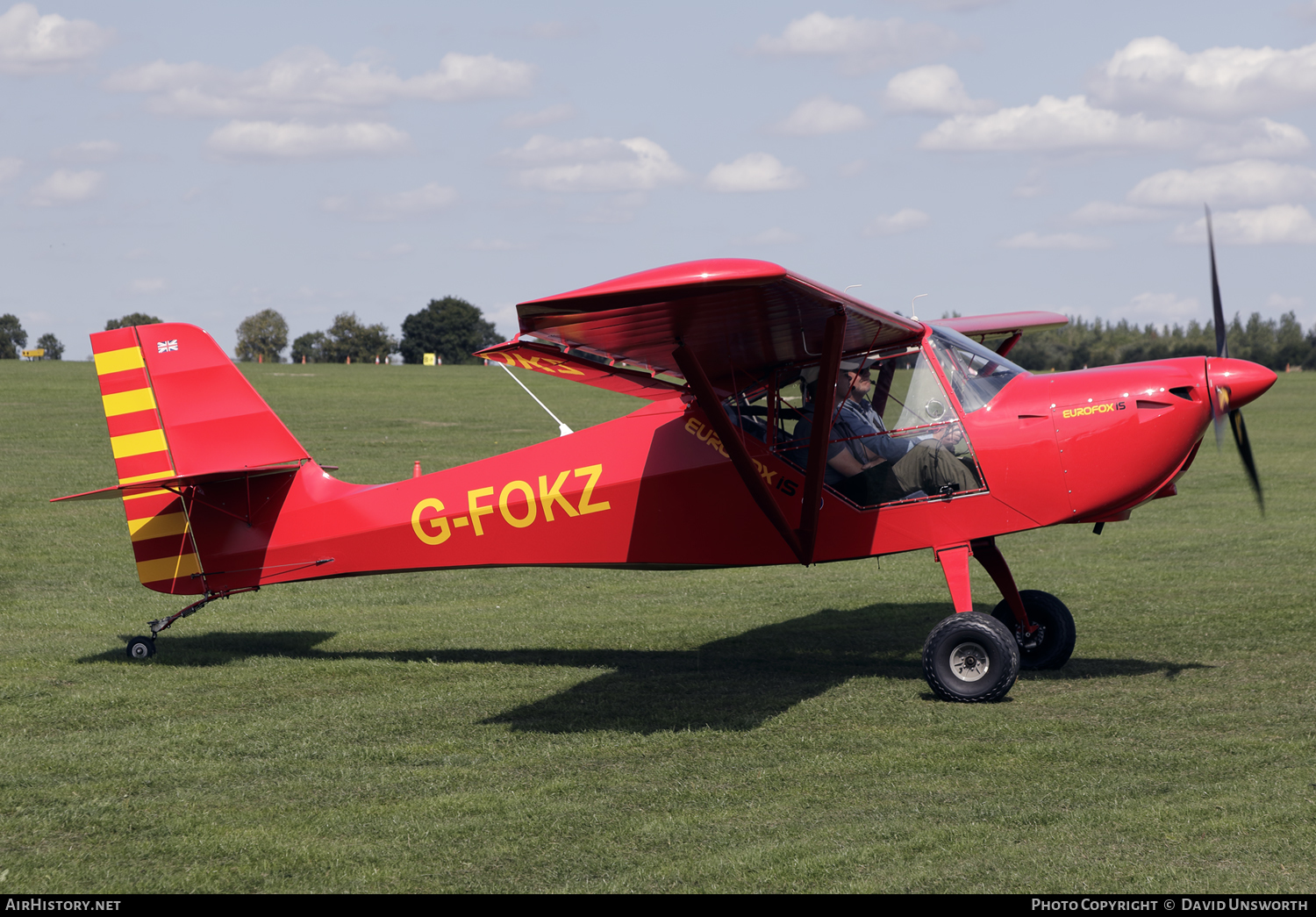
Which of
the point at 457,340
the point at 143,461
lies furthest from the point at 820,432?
the point at 457,340

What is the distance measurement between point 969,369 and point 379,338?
446 ft

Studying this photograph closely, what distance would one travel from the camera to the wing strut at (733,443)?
7.62 meters

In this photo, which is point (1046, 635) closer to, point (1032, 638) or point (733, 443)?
point (1032, 638)

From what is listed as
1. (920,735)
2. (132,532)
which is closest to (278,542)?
(132,532)

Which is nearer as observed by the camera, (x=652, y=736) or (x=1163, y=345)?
(x=652, y=736)

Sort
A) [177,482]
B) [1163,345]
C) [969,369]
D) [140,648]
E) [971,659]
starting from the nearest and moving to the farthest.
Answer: [971,659] → [969,369] → [177,482] → [140,648] → [1163,345]

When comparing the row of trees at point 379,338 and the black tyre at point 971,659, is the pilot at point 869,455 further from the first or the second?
the row of trees at point 379,338

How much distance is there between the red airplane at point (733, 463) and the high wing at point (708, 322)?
0.11ft

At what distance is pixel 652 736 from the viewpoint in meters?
7.67

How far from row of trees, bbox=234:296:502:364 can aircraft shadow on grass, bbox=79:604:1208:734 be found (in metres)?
106

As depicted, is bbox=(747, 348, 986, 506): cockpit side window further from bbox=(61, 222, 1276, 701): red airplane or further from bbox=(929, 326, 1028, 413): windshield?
bbox=(929, 326, 1028, 413): windshield

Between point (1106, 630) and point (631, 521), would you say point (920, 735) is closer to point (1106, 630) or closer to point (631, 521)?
point (631, 521)

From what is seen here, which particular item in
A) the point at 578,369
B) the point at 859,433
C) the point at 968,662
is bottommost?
the point at 968,662

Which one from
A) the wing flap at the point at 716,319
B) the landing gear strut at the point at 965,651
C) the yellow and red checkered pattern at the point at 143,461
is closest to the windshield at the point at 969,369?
the wing flap at the point at 716,319
